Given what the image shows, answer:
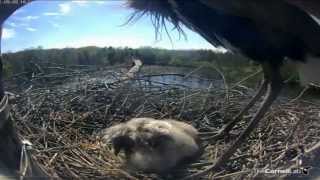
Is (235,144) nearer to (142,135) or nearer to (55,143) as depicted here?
(142,135)

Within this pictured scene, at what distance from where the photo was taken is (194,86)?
1.00 m

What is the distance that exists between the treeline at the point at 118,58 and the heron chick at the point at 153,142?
0.16 meters

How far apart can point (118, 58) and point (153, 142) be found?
254 millimetres

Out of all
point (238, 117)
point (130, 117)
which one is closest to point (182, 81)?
point (130, 117)

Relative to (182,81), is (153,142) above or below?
below

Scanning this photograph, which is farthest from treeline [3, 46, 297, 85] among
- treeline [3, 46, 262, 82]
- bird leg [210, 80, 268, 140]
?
bird leg [210, 80, 268, 140]

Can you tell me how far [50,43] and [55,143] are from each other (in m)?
0.38

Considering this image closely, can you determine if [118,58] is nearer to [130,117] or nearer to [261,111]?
[130,117]

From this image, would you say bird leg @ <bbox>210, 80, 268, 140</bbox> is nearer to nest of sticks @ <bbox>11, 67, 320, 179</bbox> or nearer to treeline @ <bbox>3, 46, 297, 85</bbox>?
nest of sticks @ <bbox>11, 67, 320, 179</bbox>

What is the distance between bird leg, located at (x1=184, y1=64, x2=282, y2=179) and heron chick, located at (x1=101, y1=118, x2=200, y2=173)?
0.21 ft

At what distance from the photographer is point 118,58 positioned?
0.84m

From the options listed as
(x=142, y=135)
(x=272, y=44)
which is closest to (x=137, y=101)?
(x=142, y=135)

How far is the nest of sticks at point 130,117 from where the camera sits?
991 mm

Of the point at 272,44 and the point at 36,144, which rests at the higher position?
the point at 272,44
